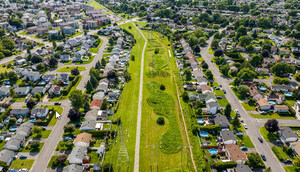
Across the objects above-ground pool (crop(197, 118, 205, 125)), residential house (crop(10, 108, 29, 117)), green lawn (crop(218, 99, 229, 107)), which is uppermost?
green lawn (crop(218, 99, 229, 107))

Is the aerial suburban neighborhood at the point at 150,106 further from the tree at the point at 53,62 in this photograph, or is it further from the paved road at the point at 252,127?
the tree at the point at 53,62

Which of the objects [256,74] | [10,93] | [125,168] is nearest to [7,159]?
[125,168]

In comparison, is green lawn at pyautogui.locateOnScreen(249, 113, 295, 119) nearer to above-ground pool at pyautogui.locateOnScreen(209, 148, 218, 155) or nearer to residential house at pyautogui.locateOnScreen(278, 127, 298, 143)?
residential house at pyautogui.locateOnScreen(278, 127, 298, 143)

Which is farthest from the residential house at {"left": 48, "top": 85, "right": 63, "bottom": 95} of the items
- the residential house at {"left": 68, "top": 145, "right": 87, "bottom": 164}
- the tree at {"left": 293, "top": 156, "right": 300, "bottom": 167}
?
the tree at {"left": 293, "top": 156, "right": 300, "bottom": 167}

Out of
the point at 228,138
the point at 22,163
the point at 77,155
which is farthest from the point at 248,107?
the point at 22,163

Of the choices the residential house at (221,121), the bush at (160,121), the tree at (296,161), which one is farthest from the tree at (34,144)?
the tree at (296,161)

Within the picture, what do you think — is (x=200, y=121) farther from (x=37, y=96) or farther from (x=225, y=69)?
(x=37, y=96)
